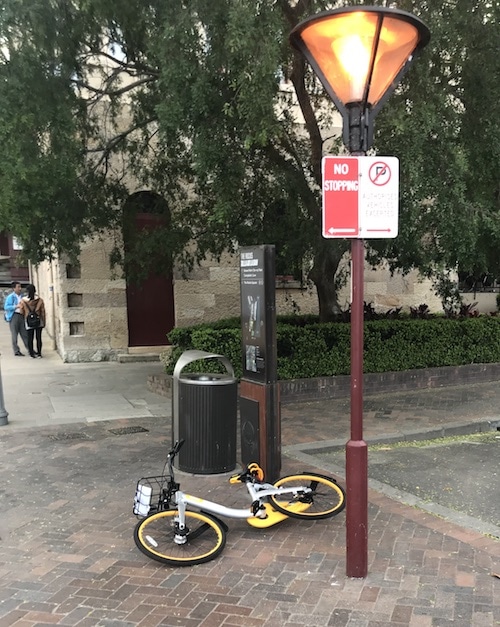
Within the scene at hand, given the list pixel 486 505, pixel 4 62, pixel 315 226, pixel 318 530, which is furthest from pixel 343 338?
pixel 4 62

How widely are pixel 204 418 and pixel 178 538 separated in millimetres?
1492

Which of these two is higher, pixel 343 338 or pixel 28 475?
pixel 343 338

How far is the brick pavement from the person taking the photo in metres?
3.15

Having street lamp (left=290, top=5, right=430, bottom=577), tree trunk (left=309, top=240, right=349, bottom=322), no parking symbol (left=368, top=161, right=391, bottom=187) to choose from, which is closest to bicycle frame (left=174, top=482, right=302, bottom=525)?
street lamp (left=290, top=5, right=430, bottom=577)

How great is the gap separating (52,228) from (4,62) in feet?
9.71

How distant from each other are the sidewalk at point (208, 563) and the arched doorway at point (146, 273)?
3853mm

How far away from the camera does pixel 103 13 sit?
6516 millimetres

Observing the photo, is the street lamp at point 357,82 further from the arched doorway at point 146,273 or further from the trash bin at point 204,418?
the arched doorway at point 146,273

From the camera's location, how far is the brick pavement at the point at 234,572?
3.15 m

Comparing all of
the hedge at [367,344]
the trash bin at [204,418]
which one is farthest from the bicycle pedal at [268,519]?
the hedge at [367,344]

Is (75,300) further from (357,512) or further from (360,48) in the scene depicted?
(360,48)

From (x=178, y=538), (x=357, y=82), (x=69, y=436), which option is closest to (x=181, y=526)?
(x=178, y=538)

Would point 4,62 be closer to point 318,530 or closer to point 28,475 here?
point 28,475

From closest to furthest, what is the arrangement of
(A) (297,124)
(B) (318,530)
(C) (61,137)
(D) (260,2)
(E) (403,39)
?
(E) (403,39), (B) (318,530), (D) (260,2), (C) (61,137), (A) (297,124)
